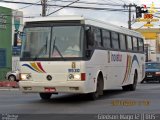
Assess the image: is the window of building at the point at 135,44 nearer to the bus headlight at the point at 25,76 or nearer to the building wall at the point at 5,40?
the bus headlight at the point at 25,76

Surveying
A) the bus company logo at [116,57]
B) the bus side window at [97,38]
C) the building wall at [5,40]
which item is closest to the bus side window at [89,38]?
the bus side window at [97,38]

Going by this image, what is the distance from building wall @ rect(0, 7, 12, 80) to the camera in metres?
39.6

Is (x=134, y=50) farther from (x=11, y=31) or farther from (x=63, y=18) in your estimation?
(x=11, y=31)

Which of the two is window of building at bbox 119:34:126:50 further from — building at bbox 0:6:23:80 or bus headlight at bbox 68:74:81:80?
building at bbox 0:6:23:80

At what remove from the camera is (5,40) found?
40.1m

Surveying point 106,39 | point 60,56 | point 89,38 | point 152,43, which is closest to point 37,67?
point 60,56

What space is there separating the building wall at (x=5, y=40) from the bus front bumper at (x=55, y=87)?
2310 cm

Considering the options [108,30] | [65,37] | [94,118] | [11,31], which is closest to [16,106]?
[65,37]

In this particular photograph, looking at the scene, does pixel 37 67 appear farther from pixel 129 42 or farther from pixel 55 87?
pixel 129 42

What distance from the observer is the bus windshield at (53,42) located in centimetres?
1662

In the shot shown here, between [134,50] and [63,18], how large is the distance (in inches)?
337

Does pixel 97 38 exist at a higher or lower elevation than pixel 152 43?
higher

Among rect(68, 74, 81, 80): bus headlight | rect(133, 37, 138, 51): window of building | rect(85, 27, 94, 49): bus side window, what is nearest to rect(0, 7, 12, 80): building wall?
rect(133, 37, 138, 51): window of building

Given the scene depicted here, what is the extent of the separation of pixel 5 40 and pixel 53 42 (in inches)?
945
